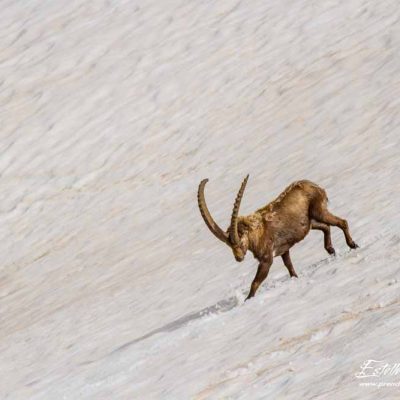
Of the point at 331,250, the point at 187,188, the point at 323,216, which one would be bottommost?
the point at 187,188

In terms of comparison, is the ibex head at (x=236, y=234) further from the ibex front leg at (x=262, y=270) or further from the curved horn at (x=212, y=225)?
the ibex front leg at (x=262, y=270)

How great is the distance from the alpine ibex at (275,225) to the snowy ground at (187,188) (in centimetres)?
42

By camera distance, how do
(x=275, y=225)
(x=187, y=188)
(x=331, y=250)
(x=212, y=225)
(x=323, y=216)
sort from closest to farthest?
(x=212, y=225)
(x=275, y=225)
(x=323, y=216)
(x=331, y=250)
(x=187, y=188)

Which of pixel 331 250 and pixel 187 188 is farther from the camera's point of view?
pixel 187 188

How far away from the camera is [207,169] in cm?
2856

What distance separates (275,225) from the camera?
14461mm

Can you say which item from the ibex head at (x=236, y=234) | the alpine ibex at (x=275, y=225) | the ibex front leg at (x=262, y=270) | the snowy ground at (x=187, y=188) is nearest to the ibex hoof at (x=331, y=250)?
the alpine ibex at (x=275, y=225)

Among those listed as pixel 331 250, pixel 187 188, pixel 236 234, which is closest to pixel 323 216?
pixel 331 250

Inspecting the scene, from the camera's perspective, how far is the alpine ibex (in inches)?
553

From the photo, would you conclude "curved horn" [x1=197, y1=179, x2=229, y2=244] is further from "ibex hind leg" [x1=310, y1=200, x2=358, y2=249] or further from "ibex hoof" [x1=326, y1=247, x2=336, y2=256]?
"ibex hoof" [x1=326, y1=247, x2=336, y2=256]

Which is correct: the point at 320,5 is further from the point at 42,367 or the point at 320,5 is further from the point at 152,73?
the point at 42,367

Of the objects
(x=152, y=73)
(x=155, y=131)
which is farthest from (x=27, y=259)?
(x=152, y=73)

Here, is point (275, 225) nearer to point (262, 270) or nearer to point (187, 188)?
point (262, 270)

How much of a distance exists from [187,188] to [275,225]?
13.4 m
